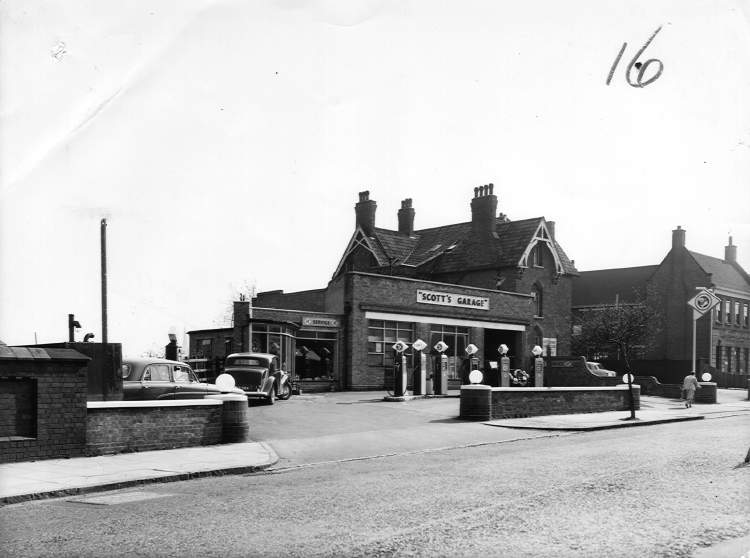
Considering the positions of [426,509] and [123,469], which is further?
[123,469]

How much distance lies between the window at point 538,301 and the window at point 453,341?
8301 millimetres

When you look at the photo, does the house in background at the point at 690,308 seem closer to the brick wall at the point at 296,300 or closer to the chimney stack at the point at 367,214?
the chimney stack at the point at 367,214

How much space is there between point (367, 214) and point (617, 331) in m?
18.0

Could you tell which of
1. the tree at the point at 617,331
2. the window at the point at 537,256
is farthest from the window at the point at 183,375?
the tree at the point at 617,331

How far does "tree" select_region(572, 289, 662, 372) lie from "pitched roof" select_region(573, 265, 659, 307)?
790 centimetres

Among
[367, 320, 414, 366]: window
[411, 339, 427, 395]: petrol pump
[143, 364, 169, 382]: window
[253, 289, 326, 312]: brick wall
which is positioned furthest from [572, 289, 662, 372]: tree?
[143, 364, 169, 382]: window

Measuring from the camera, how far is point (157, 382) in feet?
62.1

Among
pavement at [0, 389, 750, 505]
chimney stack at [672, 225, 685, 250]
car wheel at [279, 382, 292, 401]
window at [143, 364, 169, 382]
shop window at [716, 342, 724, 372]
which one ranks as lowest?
shop window at [716, 342, 724, 372]

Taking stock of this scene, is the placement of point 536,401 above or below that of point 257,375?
below

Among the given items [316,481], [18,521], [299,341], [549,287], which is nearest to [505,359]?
[299,341]

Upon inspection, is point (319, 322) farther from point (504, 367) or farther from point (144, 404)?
point (144, 404)

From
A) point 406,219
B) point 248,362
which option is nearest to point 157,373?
point 248,362

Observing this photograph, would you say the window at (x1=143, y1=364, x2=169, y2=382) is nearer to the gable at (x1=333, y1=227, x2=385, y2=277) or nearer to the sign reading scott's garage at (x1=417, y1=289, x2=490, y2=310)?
the sign reading scott's garage at (x1=417, y1=289, x2=490, y2=310)

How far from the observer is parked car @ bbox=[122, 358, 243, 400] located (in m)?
18.4
